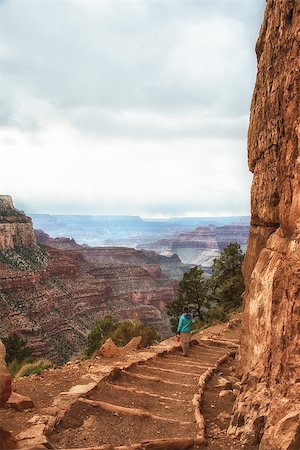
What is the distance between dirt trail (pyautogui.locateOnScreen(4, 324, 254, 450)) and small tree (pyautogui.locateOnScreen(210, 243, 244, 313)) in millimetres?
16816

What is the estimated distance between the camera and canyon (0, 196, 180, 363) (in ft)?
230

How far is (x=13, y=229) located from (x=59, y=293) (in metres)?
16.9

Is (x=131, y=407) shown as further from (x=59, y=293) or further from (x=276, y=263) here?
(x=59, y=293)

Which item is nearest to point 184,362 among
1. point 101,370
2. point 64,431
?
point 101,370

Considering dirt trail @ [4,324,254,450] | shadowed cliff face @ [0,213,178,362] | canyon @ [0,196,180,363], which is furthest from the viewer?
canyon @ [0,196,180,363]

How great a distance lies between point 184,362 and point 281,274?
359 inches

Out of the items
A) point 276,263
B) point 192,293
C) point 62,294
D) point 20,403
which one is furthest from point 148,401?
point 62,294

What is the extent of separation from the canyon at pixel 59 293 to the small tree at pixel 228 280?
120 ft

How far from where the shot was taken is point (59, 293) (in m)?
89.7

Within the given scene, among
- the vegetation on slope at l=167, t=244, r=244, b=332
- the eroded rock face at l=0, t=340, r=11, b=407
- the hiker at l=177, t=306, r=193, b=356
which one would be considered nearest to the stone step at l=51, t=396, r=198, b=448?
the eroded rock face at l=0, t=340, r=11, b=407

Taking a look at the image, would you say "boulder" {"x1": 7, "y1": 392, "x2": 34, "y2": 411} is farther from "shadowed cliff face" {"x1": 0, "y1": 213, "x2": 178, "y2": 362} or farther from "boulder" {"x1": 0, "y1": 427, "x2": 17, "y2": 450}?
"shadowed cliff face" {"x1": 0, "y1": 213, "x2": 178, "y2": 362}

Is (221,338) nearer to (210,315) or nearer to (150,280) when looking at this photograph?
(210,315)

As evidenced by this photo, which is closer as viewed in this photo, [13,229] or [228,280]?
[228,280]

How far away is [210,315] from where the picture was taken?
32594mm
